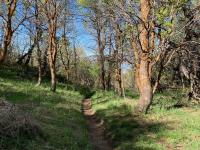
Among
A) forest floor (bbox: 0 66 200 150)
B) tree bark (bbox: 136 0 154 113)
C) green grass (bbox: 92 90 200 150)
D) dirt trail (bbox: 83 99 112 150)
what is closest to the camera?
forest floor (bbox: 0 66 200 150)

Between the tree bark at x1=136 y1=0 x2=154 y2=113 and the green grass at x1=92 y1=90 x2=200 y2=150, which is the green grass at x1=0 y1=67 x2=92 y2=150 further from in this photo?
the tree bark at x1=136 y1=0 x2=154 y2=113

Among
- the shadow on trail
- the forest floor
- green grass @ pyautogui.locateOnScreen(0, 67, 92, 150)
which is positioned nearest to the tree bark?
the forest floor

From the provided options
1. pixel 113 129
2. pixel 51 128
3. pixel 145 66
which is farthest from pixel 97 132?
pixel 145 66

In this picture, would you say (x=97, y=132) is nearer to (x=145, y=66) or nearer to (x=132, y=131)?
(x=132, y=131)

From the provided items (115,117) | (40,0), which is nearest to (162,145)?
(115,117)

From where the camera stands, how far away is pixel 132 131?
1816 cm

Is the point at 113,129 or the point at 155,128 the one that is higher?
the point at 155,128

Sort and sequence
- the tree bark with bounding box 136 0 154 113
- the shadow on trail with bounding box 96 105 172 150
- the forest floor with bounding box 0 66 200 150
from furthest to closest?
the tree bark with bounding box 136 0 154 113 → the shadow on trail with bounding box 96 105 172 150 → the forest floor with bounding box 0 66 200 150

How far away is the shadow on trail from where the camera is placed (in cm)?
1593

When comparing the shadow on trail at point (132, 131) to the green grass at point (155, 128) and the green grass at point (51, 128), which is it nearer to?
the green grass at point (155, 128)

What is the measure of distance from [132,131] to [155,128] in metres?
0.90

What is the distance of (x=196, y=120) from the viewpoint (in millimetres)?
19641

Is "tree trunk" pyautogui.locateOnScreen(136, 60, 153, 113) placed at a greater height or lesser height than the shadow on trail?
greater

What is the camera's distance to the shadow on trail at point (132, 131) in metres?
15.9
